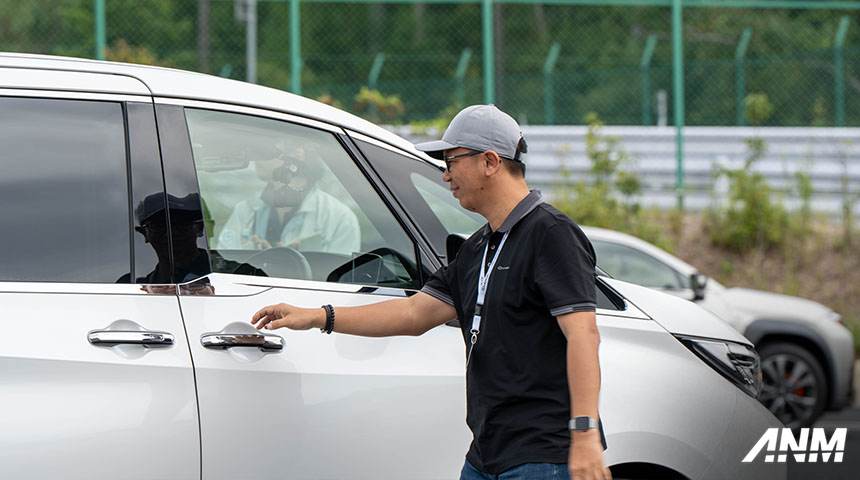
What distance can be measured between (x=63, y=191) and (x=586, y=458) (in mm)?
1661

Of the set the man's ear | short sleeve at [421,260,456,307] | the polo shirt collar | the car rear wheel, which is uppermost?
the man's ear

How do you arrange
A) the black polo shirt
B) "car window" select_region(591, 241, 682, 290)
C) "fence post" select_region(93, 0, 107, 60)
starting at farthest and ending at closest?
→ "fence post" select_region(93, 0, 107, 60), "car window" select_region(591, 241, 682, 290), the black polo shirt

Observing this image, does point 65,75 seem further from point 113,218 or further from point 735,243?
point 735,243

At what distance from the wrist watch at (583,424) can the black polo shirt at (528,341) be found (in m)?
0.14

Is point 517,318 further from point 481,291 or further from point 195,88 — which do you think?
point 195,88

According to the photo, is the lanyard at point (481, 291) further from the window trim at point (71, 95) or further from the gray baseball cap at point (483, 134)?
the window trim at point (71, 95)

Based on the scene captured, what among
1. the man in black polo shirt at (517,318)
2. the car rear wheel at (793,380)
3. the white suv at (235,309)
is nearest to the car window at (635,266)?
the car rear wheel at (793,380)

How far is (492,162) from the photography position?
2.55m

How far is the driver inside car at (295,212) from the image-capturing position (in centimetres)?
306

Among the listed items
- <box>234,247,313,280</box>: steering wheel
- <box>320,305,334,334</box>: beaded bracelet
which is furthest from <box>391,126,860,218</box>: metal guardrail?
<box>320,305,334,334</box>: beaded bracelet

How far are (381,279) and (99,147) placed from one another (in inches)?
38.0

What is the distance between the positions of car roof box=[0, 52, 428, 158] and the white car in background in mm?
4802

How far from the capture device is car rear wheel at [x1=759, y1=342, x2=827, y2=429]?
7.49m

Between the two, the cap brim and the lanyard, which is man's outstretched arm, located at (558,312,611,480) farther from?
the cap brim
